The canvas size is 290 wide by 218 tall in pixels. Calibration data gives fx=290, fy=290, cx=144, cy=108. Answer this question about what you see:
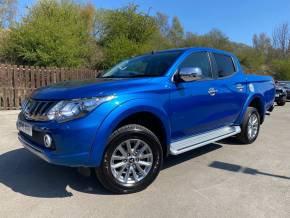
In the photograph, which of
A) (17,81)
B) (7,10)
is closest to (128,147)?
(17,81)

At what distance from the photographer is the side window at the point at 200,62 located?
4.42m

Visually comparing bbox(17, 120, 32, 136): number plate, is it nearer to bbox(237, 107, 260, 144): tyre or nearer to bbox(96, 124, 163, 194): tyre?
bbox(96, 124, 163, 194): tyre

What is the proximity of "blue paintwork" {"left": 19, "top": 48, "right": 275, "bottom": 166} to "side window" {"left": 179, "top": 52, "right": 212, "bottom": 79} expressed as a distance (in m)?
0.08

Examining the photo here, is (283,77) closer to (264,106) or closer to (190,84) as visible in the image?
(264,106)

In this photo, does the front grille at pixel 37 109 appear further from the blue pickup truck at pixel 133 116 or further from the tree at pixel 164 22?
the tree at pixel 164 22

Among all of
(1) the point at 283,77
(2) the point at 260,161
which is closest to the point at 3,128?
(2) the point at 260,161

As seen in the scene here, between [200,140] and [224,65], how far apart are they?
1.69 m

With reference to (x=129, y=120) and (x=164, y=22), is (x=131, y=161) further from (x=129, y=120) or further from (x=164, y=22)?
(x=164, y=22)

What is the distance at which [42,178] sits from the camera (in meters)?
4.01

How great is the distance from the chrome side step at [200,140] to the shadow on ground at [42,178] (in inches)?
22.5

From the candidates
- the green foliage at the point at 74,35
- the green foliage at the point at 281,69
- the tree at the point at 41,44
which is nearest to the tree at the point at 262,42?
the green foliage at the point at 281,69

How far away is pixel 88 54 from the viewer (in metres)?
21.4

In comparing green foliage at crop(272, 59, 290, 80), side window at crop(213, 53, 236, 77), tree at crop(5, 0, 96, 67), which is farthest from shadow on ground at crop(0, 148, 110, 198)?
green foliage at crop(272, 59, 290, 80)

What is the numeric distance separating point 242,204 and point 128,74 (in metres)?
→ 2.44
